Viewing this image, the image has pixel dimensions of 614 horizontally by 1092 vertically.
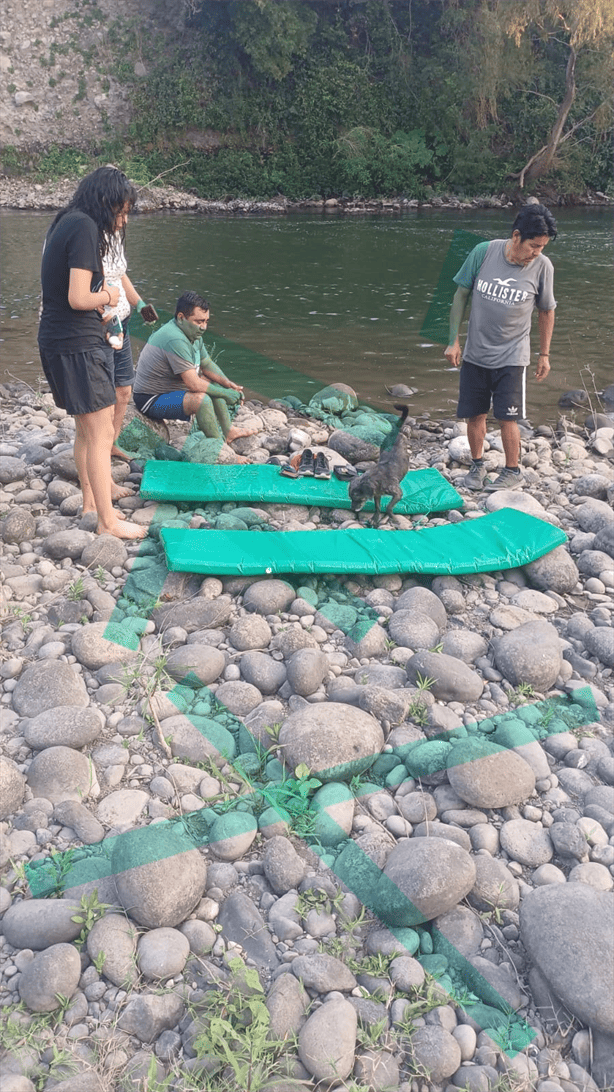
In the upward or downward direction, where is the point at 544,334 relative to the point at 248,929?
upward

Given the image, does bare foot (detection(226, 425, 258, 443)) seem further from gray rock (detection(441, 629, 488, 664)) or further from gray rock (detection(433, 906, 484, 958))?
gray rock (detection(433, 906, 484, 958))

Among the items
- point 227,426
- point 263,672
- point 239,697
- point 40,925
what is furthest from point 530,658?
point 227,426

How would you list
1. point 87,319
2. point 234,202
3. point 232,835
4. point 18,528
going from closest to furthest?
point 232,835
point 87,319
point 18,528
point 234,202

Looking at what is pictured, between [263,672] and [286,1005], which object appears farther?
[263,672]

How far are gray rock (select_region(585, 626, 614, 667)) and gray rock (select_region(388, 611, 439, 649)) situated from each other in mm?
687

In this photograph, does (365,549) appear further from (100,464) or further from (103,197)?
(103,197)

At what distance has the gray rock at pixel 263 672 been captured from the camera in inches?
128

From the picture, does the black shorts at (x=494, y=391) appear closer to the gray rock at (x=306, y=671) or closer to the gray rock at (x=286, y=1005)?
the gray rock at (x=306, y=671)

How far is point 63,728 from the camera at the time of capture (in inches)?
114

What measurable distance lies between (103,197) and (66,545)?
169cm

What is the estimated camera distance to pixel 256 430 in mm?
5938

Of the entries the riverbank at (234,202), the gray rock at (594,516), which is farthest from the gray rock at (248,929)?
the riverbank at (234,202)

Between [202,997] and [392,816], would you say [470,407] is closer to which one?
[392,816]

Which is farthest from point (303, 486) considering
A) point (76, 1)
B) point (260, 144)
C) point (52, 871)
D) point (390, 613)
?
point (76, 1)
